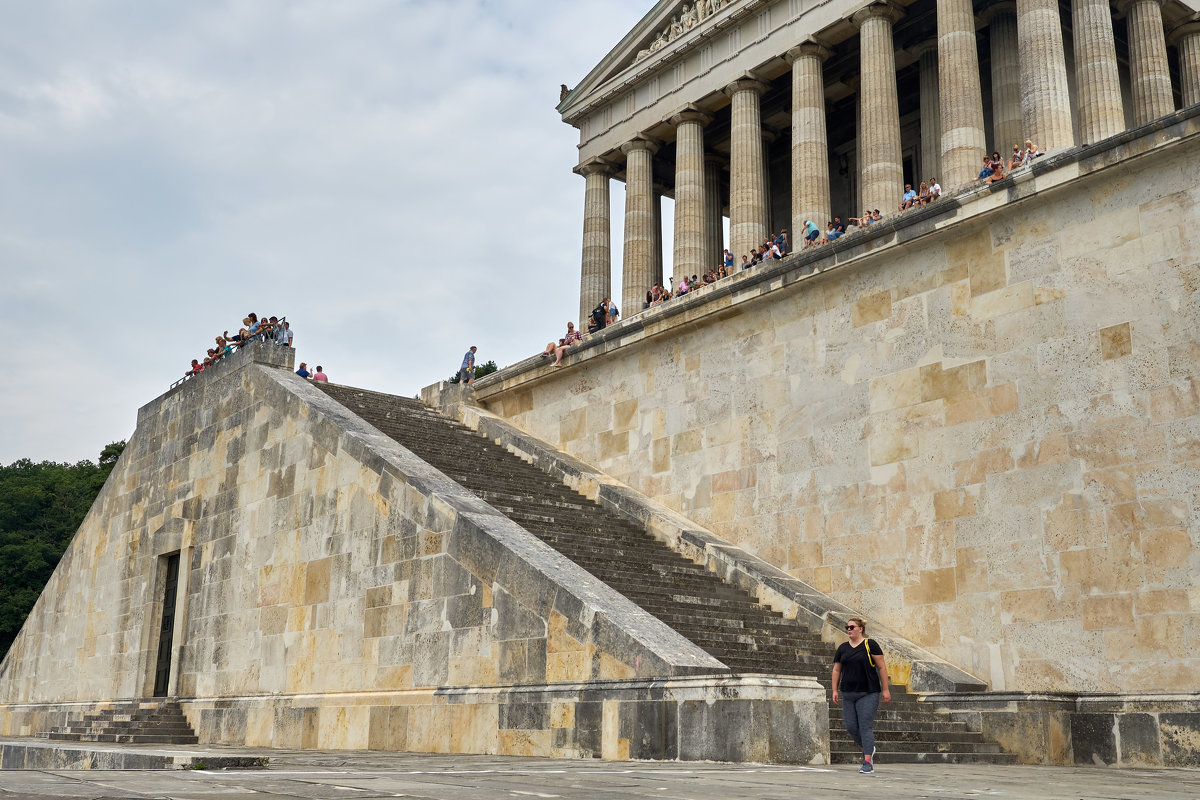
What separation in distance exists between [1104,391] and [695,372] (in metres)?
7.13

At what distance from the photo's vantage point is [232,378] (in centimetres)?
2169

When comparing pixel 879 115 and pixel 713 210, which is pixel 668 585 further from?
pixel 713 210

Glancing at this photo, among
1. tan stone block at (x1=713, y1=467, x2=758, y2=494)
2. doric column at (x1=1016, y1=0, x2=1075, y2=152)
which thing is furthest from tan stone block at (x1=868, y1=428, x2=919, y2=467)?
doric column at (x1=1016, y1=0, x2=1075, y2=152)

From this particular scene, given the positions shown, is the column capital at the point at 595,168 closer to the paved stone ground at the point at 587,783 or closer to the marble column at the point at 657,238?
the marble column at the point at 657,238

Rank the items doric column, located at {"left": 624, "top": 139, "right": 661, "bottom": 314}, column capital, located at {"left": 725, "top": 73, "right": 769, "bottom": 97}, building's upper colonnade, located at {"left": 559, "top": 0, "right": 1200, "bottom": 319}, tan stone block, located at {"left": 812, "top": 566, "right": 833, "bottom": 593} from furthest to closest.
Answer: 1. doric column, located at {"left": 624, "top": 139, "right": 661, "bottom": 314}
2. column capital, located at {"left": 725, "top": 73, "right": 769, "bottom": 97}
3. building's upper colonnade, located at {"left": 559, "top": 0, "right": 1200, "bottom": 319}
4. tan stone block, located at {"left": 812, "top": 566, "right": 833, "bottom": 593}

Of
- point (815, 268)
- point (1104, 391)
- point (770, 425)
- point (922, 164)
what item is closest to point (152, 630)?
point (770, 425)

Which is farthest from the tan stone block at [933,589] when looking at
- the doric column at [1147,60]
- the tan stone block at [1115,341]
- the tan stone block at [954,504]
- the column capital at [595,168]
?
the column capital at [595,168]

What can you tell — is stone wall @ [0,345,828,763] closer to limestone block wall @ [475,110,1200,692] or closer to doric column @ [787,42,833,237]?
limestone block wall @ [475,110,1200,692]

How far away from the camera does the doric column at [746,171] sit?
32.0m

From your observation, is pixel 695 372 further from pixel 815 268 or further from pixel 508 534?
pixel 508 534

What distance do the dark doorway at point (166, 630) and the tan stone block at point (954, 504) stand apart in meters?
14.9

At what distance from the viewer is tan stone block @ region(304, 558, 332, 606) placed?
1664 cm

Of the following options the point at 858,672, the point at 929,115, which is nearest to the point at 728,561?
the point at 858,672

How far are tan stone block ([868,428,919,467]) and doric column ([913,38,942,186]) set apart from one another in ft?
58.7
